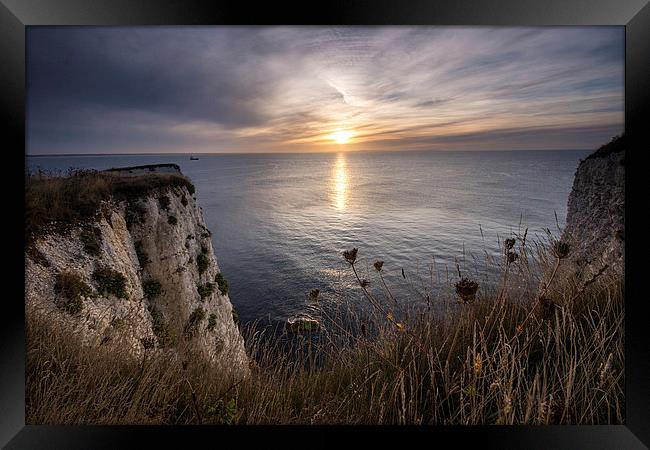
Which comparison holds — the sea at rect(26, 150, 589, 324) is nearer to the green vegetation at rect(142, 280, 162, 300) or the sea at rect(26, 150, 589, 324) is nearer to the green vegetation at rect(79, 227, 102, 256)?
the green vegetation at rect(79, 227, 102, 256)

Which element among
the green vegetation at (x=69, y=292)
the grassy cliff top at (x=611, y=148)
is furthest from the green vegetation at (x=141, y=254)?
the grassy cliff top at (x=611, y=148)

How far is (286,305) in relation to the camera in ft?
38.7

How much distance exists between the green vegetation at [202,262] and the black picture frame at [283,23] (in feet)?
20.2

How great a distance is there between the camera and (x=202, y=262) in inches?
322

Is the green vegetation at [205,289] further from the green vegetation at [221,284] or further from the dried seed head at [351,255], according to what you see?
→ the dried seed head at [351,255]

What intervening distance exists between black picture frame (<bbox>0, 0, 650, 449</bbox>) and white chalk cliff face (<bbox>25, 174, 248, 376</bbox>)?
39 cm

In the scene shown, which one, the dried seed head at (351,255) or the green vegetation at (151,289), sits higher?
the dried seed head at (351,255)

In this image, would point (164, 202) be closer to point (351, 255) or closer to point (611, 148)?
point (351, 255)

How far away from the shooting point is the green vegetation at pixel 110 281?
12.0ft

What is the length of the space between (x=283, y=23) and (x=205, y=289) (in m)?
6.80

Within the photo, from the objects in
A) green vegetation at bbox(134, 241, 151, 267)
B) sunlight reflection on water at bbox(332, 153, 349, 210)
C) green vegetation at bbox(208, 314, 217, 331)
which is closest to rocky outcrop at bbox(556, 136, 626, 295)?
sunlight reflection on water at bbox(332, 153, 349, 210)

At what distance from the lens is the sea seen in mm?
4590

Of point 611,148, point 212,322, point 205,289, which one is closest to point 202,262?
point 205,289

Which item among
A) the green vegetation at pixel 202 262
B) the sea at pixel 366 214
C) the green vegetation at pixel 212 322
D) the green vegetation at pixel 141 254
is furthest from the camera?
the green vegetation at pixel 202 262
